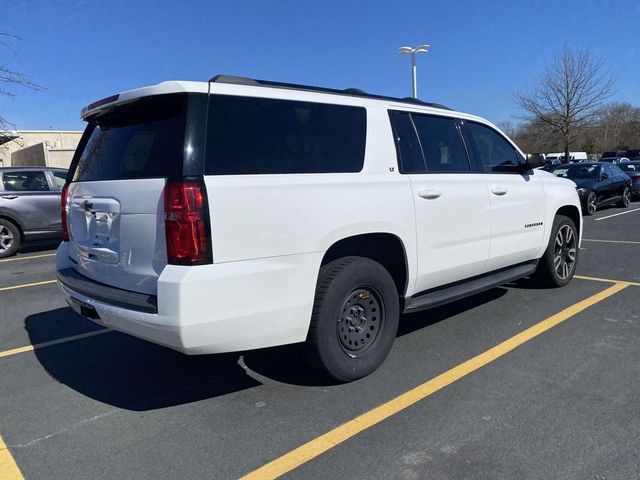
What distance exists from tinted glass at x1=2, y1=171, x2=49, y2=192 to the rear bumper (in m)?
8.52

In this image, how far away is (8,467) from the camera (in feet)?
8.93

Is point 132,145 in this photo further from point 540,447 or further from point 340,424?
point 540,447

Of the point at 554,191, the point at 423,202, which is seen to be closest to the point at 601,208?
the point at 554,191

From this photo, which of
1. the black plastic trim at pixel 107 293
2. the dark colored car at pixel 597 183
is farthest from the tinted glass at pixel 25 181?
the dark colored car at pixel 597 183

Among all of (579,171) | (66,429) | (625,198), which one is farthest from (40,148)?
(66,429)

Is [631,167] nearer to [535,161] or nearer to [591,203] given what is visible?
[591,203]

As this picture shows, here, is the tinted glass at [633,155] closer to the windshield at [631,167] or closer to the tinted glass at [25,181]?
the windshield at [631,167]

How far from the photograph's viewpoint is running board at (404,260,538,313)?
398 cm

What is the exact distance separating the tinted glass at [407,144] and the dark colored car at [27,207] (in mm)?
8800

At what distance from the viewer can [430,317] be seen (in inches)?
199

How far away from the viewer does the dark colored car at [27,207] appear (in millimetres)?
10016

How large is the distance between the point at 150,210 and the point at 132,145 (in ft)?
2.02

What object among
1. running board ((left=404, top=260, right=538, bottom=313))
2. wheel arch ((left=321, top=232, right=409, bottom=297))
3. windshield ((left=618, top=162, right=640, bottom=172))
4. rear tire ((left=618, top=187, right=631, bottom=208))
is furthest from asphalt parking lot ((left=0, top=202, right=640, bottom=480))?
windshield ((left=618, top=162, right=640, bottom=172))

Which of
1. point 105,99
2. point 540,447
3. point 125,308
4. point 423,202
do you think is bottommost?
point 540,447
